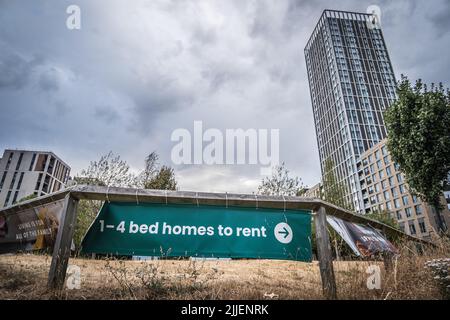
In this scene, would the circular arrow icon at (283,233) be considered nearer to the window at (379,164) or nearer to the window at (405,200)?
the window at (405,200)

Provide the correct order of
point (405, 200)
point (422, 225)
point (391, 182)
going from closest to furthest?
point (422, 225)
point (405, 200)
point (391, 182)

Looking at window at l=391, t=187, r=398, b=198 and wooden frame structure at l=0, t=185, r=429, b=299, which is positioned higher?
window at l=391, t=187, r=398, b=198

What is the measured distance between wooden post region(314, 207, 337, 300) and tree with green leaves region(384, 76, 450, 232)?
58.4ft

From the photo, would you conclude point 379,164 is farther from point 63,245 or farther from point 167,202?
point 63,245

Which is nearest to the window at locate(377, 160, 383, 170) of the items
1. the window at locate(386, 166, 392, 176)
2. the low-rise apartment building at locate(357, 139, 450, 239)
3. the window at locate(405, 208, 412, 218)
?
the low-rise apartment building at locate(357, 139, 450, 239)

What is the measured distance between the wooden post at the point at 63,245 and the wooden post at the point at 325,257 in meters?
2.83

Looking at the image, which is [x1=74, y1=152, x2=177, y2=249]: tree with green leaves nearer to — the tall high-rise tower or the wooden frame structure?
the wooden frame structure

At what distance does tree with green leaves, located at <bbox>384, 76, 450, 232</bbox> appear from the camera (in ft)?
53.2

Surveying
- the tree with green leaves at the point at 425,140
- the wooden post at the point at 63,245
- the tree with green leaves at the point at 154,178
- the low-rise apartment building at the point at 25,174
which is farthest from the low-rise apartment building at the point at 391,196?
the low-rise apartment building at the point at 25,174

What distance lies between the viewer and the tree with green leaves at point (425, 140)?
16219mm

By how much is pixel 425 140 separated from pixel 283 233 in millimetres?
18612

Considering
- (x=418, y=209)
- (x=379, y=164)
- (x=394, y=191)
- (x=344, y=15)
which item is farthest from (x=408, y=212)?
(x=344, y=15)

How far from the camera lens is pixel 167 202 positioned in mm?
3008
